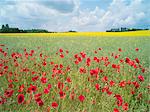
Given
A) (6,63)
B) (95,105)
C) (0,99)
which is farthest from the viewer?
(6,63)

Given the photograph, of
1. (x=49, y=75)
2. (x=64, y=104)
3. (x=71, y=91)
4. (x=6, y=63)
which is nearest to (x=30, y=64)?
(x=6, y=63)

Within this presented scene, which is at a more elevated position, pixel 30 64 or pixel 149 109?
pixel 30 64

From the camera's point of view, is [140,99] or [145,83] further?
[145,83]

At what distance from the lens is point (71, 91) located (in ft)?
12.0

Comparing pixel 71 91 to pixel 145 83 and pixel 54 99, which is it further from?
pixel 145 83

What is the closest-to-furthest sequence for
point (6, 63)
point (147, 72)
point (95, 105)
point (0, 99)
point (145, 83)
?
point (0, 99) < point (95, 105) < point (145, 83) < point (147, 72) < point (6, 63)

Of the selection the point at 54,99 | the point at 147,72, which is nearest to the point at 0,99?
the point at 54,99

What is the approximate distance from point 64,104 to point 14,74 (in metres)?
1.58

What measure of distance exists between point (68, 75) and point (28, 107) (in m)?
1.39

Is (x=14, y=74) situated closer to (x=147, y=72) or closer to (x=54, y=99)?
(x=54, y=99)

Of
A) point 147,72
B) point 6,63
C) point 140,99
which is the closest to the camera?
point 140,99

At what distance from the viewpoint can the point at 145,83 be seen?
14.3ft

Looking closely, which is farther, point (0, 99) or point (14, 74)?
point (14, 74)

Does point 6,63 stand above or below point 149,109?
above
